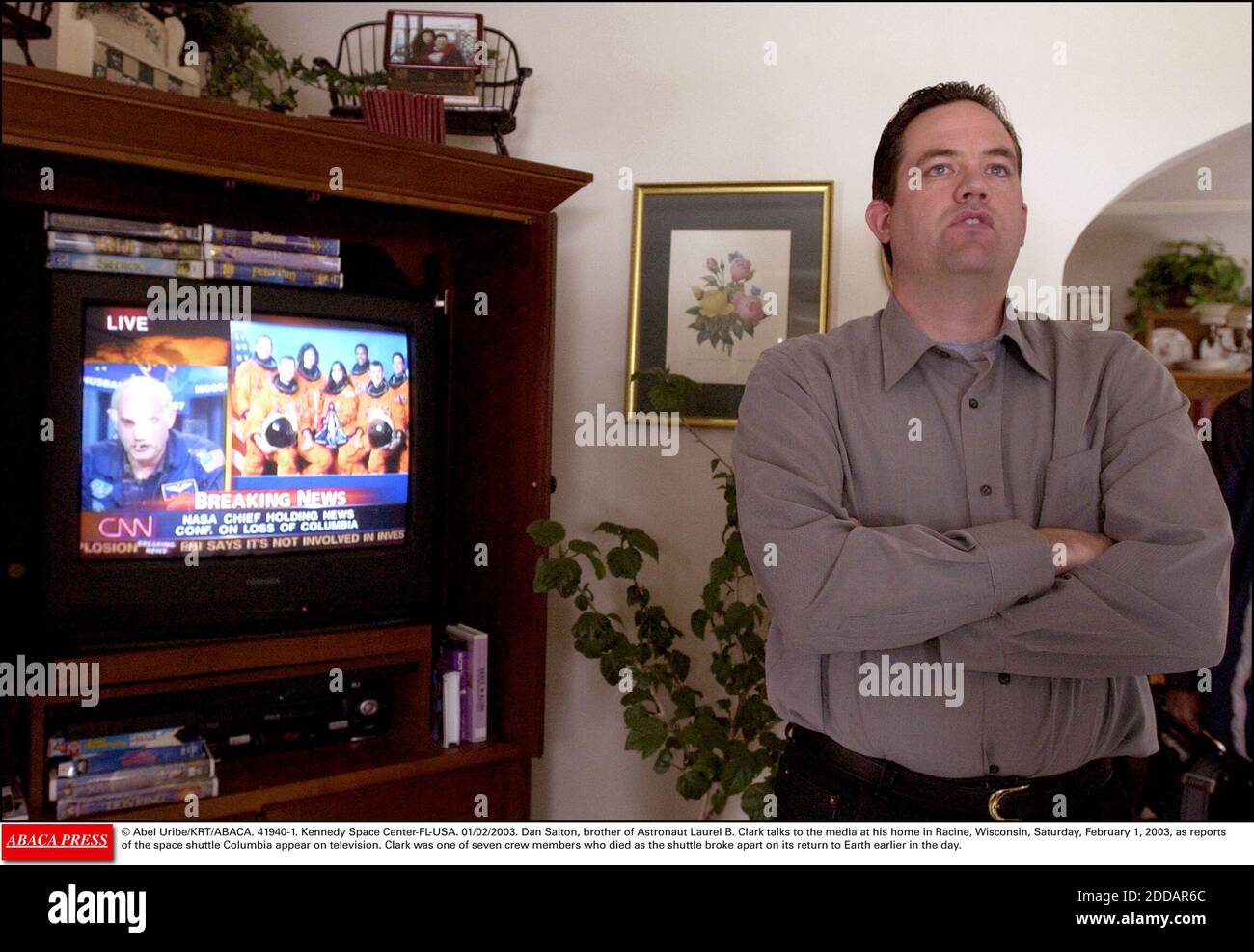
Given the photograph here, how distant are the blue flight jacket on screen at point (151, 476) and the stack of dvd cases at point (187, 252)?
289mm

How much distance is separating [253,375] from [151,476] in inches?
9.1

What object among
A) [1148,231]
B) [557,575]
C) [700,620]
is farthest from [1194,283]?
[557,575]

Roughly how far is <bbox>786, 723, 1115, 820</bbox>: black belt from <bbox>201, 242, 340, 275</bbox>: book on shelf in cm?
125

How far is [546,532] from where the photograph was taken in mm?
1763

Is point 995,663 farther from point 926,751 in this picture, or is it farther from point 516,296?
point 516,296

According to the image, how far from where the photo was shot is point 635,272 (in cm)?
212

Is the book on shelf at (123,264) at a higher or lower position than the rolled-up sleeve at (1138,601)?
higher

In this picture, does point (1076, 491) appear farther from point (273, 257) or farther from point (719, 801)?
point (273, 257)

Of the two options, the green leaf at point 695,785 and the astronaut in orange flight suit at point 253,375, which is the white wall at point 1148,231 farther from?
the astronaut in orange flight suit at point 253,375

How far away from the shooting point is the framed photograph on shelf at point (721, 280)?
6.68ft

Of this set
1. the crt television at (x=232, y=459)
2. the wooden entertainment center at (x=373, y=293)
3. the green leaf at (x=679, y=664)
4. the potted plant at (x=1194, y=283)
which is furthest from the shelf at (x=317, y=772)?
the potted plant at (x=1194, y=283)

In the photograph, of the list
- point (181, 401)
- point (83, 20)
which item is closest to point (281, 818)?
point (181, 401)

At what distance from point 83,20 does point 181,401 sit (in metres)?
0.64

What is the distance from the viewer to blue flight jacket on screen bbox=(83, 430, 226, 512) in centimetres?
156
